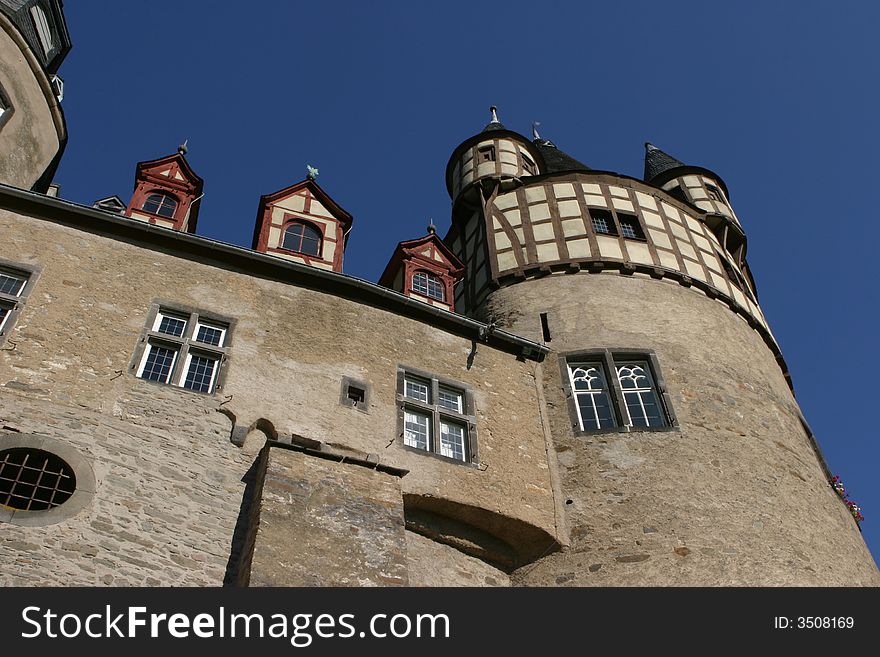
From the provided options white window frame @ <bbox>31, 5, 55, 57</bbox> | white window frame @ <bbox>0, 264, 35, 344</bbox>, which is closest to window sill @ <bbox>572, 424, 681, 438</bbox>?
white window frame @ <bbox>0, 264, 35, 344</bbox>

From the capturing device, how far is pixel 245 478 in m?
9.88

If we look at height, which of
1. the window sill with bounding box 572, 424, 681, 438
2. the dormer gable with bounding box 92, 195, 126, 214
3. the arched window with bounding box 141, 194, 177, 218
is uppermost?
A: the arched window with bounding box 141, 194, 177, 218

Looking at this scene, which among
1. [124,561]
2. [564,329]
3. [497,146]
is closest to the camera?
[124,561]

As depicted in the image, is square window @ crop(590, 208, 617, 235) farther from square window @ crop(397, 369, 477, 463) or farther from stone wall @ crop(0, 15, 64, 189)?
stone wall @ crop(0, 15, 64, 189)

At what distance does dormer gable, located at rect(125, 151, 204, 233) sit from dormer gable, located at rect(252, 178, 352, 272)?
1.23 meters

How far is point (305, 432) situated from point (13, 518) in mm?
3559

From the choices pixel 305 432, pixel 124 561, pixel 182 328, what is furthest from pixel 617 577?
pixel 182 328

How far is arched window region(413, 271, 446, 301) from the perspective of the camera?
1587cm

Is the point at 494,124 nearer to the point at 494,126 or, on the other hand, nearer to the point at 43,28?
the point at 494,126

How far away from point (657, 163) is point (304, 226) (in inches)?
528

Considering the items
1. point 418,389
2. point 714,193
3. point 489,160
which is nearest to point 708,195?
point 714,193

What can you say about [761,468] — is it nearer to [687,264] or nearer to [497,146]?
[687,264]

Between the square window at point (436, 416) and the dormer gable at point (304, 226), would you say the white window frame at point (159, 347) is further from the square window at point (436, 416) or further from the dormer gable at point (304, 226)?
the dormer gable at point (304, 226)

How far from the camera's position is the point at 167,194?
14.9 metres
